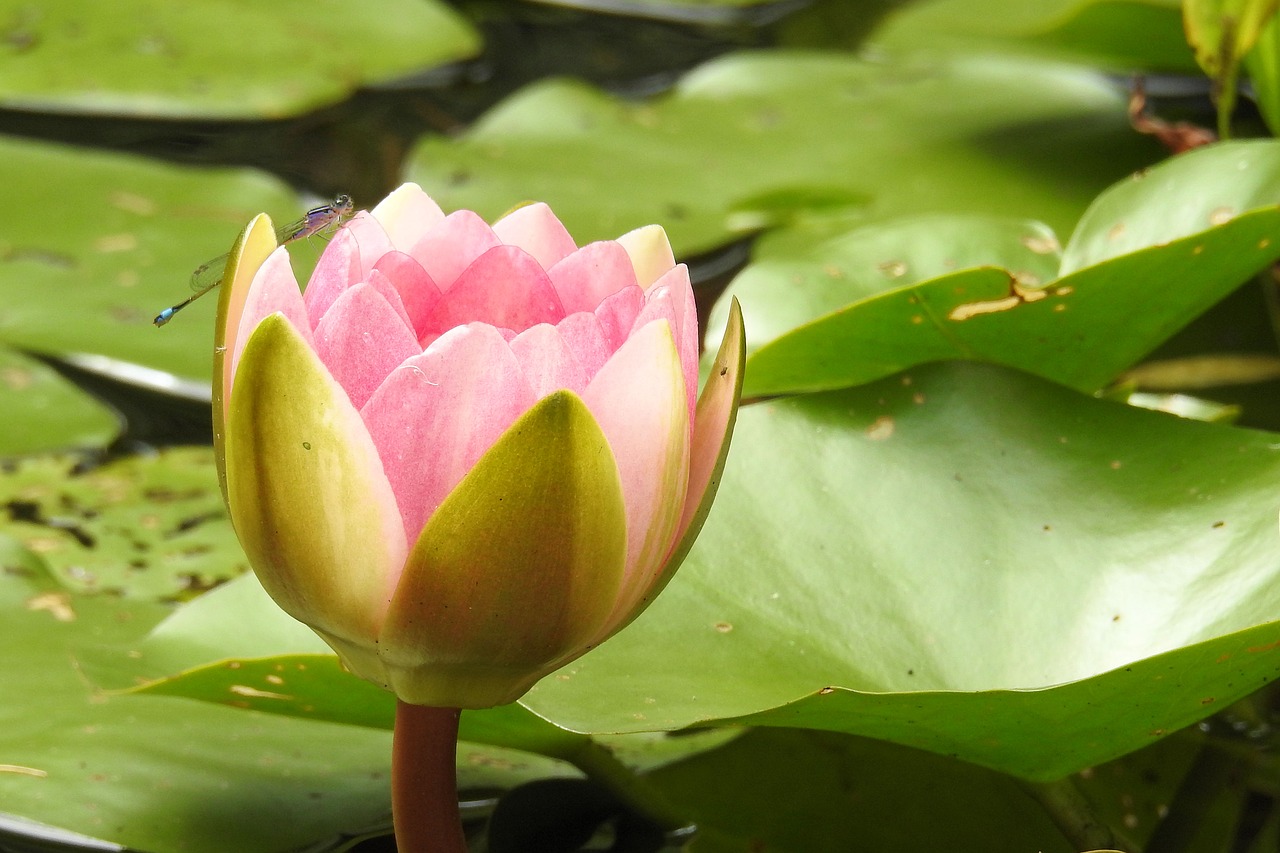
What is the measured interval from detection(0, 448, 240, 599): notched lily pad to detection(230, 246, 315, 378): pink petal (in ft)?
1.64

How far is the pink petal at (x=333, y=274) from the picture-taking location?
1.48ft

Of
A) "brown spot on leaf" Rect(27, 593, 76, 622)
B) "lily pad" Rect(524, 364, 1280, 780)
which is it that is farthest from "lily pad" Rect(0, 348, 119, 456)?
"lily pad" Rect(524, 364, 1280, 780)

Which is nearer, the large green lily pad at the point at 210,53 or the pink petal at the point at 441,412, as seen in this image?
the pink petal at the point at 441,412

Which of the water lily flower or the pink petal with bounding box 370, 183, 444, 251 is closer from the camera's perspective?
the water lily flower

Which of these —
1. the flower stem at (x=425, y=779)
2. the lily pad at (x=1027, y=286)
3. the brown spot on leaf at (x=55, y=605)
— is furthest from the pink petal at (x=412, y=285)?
the brown spot on leaf at (x=55, y=605)

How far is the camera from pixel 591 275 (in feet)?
1.61

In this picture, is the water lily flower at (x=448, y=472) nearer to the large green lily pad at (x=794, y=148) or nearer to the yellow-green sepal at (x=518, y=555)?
the yellow-green sepal at (x=518, y=555)

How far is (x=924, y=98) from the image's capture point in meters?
1.68

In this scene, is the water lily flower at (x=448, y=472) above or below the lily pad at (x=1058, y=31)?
above

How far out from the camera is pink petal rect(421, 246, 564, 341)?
0.48 m

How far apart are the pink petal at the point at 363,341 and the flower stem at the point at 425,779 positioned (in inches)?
5.0

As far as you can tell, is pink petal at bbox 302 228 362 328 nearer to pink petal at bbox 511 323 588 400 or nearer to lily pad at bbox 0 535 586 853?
pink petal at bbox 511 323 588 400

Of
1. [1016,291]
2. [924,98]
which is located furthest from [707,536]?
[924,98]

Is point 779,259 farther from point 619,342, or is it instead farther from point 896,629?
point 619,342
